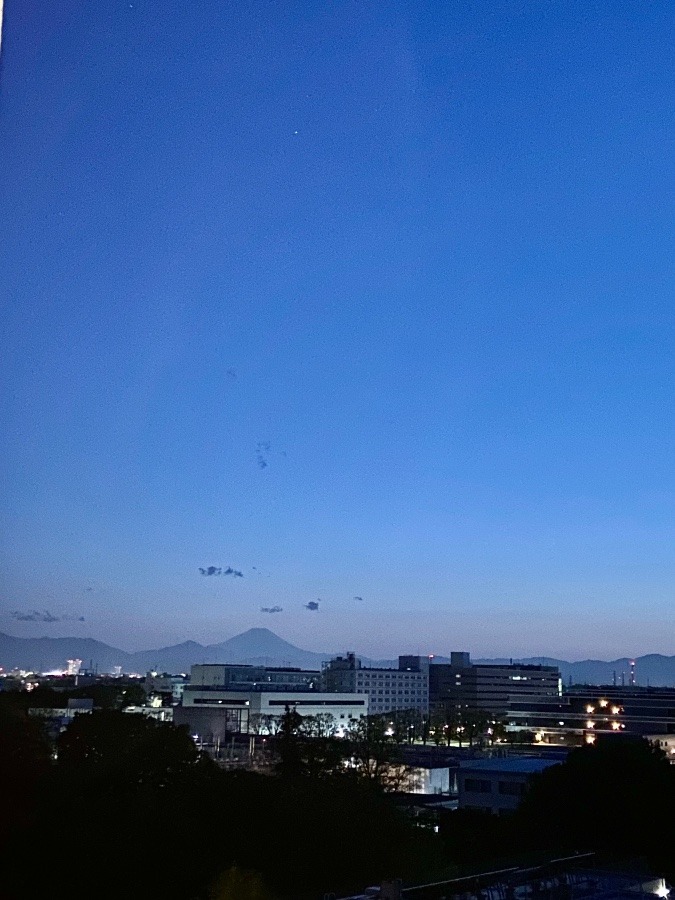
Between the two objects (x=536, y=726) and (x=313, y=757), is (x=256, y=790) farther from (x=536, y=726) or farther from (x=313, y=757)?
(x=536, y=726)

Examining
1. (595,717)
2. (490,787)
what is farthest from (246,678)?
(490,787)

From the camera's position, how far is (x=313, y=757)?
13688 mm

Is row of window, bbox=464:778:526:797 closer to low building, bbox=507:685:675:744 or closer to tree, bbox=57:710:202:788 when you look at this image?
tree, bbox=57:710:202:788

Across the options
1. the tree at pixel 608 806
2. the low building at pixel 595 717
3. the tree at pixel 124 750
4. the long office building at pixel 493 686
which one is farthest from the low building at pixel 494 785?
the long office building at pixel 493 686

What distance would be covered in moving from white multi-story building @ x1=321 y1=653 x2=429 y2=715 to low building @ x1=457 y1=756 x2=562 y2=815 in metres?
32.7

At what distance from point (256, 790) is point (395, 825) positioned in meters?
1.30

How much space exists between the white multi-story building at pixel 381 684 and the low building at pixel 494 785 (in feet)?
107

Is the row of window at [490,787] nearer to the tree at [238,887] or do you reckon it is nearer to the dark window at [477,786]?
the dark window at [477,786]

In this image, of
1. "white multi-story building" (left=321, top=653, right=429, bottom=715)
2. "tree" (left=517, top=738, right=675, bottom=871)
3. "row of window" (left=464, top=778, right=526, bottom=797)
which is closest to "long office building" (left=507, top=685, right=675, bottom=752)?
"white multi-story building" (left=321, top=653, right=429, bottom=715)

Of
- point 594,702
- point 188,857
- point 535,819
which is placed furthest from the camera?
point 594,702

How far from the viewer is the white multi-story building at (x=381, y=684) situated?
4838cm

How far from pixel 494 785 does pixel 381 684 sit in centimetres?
3501

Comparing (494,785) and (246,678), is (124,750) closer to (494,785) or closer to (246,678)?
(494,785)

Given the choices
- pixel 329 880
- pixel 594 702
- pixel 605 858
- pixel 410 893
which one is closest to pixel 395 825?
pixel 329 880
